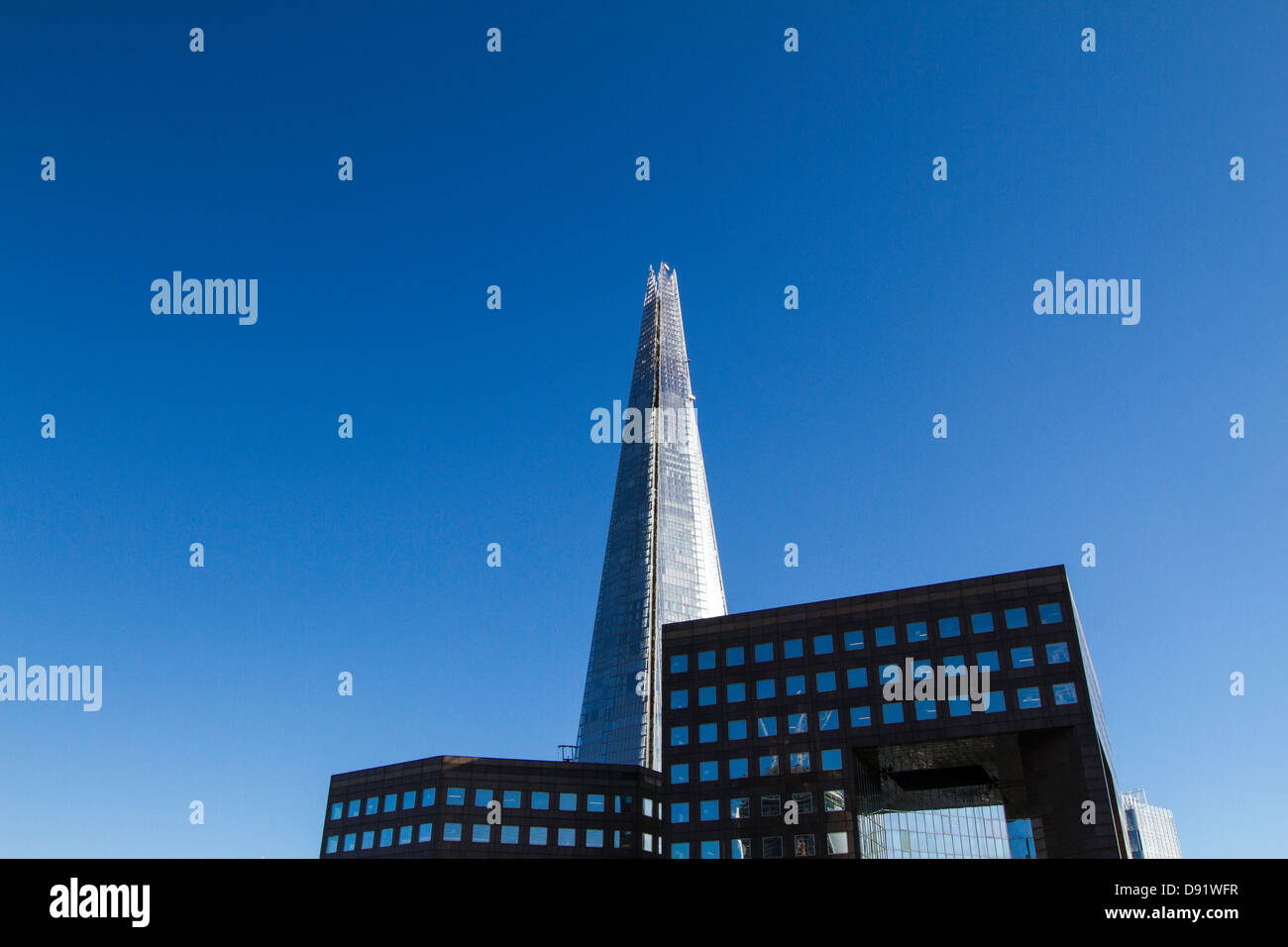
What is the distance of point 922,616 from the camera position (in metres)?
87.8

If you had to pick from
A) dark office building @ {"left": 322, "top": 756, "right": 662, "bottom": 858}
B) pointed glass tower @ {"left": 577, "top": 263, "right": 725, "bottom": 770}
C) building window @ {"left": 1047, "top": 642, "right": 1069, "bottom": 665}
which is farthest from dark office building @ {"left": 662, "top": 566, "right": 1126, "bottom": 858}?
pointed glass tower @ {"left": 577, "top": 263, "right": 725, "bottom": 770}

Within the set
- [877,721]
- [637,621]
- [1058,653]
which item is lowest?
[877,721]

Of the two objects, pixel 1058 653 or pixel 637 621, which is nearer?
pixel 1058 653

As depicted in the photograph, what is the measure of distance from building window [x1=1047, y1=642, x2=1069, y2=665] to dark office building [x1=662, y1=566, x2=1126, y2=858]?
0.11 m

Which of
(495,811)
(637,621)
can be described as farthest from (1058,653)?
(637,621)

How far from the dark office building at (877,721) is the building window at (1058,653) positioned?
0.36 feet

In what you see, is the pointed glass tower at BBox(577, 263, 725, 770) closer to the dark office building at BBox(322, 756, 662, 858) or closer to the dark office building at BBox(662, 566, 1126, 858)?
the dark office building at BBox(322, 756, 662, 858)

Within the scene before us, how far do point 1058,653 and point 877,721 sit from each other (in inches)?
634

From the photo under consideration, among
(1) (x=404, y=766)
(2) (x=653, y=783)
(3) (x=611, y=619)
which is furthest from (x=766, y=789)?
(3) (x=611, y=619)

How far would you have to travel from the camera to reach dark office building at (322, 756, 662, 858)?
10112cm

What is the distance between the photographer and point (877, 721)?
282ft

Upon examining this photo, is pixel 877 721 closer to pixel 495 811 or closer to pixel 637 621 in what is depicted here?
pixel 495 811

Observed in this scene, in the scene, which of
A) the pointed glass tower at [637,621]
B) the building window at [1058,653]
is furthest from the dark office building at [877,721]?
the pointed glass tower at [637,621]
